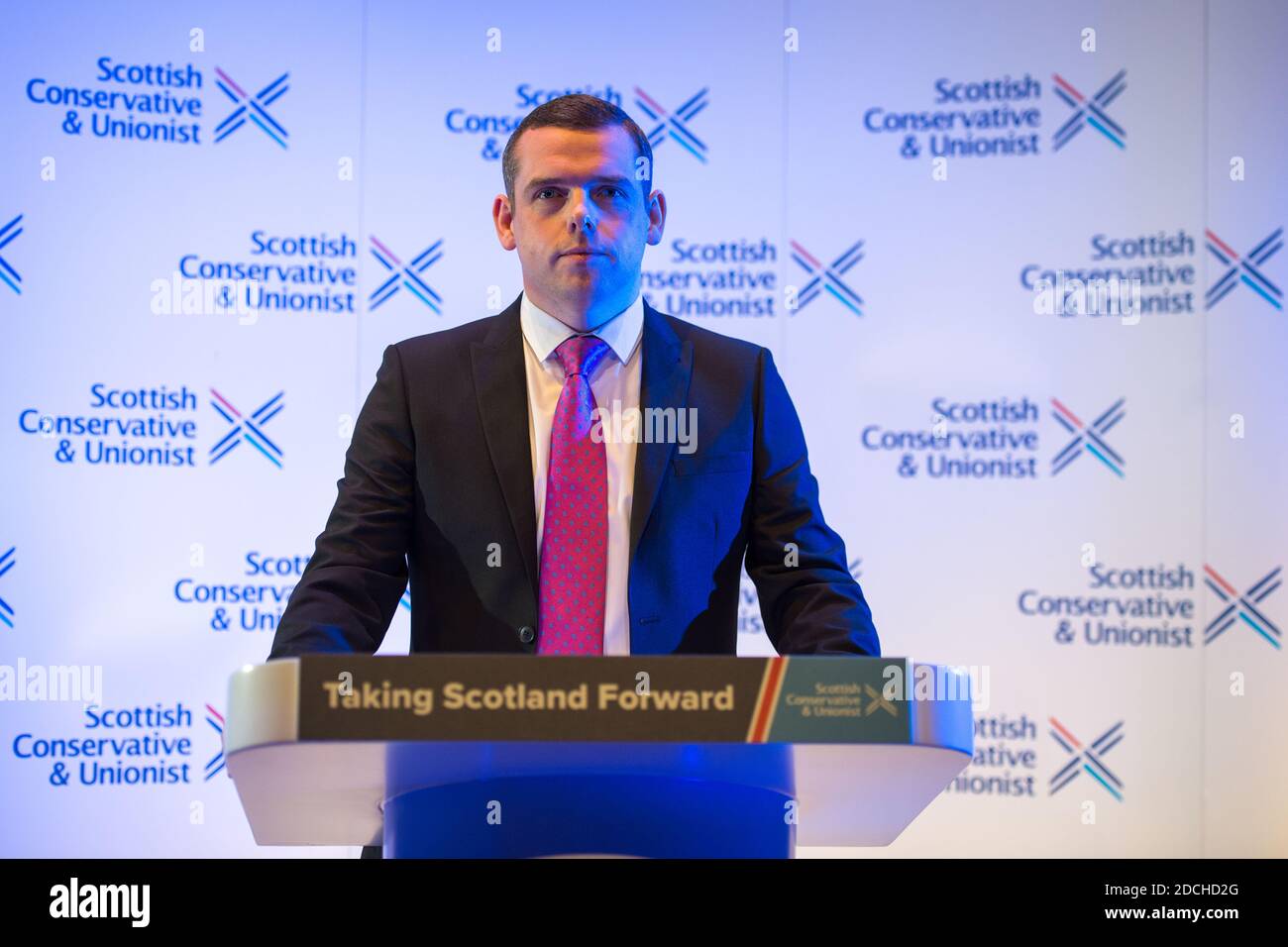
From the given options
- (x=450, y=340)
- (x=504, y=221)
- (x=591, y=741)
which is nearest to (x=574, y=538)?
(x=450, y=340)

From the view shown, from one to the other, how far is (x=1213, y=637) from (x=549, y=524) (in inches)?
116

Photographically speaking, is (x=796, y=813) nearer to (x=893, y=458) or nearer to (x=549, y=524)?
(x=549, y=524)

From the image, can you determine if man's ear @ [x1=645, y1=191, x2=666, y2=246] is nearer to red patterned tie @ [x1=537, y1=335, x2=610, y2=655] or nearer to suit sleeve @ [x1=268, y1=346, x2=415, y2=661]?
red patterned tie @ [x1=537, y1=335, x2=610, y2=655]

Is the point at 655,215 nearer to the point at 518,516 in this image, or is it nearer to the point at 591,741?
the point at 518,516

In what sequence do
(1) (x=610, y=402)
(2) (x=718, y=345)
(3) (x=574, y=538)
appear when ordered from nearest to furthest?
(3) (x=574, y=538)
(1) (x=610, y=402)
(2) (x=718, y=345)

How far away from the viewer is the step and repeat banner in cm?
423

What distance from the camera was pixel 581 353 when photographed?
97.3 inches

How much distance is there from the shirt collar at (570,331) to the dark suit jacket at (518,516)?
0.09ft

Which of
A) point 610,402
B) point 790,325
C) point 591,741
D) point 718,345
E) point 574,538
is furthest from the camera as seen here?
point 790,325

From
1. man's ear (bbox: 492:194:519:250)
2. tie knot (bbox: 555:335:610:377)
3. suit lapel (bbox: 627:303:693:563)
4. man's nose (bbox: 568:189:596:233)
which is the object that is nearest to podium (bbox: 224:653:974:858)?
suit lapel (bbox: 627:303:693:563)

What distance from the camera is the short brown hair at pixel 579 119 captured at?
248cm

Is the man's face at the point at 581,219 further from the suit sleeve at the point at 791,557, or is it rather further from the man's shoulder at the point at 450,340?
the suit sleeve at the point at 791,557

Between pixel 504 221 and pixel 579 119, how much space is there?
31 centimetres

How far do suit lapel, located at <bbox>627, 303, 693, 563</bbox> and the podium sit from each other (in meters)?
0.86
